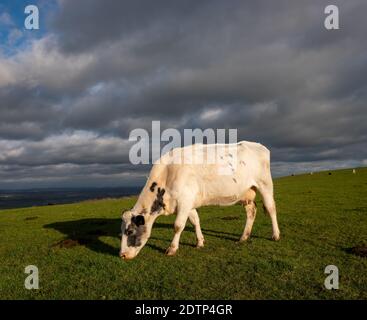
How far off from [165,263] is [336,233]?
8.56 metres

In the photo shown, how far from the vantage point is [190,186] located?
1322cm

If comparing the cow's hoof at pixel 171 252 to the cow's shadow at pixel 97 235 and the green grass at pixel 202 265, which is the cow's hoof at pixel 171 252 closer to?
the green grass at pixel 202 265

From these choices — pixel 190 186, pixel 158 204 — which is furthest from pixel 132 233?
pixel 190 186

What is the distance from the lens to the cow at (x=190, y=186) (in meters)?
12.8

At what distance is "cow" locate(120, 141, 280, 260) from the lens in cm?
1276

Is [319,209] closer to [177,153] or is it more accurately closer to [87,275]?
[177,153]

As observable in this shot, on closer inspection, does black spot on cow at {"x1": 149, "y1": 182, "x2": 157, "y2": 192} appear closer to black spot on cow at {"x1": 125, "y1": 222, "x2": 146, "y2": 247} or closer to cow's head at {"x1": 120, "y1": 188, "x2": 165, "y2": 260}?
cow's head at {"x1": 120, "y1": 188, "x2": 165, "y2": 260}

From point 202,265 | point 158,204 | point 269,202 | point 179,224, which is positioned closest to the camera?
point 202,265

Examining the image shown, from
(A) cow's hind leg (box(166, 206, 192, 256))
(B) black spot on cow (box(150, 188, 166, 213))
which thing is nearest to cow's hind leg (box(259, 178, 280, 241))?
(A) cow's hind leg (box(166, 206, 192, 256))

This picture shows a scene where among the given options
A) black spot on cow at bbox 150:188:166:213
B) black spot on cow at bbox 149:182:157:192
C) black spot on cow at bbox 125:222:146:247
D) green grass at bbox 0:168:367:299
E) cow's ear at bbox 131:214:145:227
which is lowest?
green grass at bbox 0:168:367:299

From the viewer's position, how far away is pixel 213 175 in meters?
13.8

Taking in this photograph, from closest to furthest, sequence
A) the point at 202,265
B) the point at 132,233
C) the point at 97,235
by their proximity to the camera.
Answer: the point at 202,265 < the point at 132,233 < the point at 97,235

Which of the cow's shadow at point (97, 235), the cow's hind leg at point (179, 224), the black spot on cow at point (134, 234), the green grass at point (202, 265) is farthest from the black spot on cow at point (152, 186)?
the cow's shadow at point (97, 235)

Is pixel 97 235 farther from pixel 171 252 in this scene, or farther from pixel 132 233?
pixel 171 252
